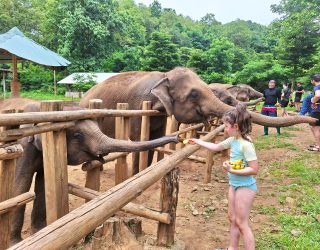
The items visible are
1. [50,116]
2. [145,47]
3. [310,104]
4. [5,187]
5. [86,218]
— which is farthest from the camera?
[145,47]

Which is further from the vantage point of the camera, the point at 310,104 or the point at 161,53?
the point at 161,53

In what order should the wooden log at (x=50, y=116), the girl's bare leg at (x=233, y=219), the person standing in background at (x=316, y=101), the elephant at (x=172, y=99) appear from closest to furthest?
the wooden log at (x=50, y=116) → the girl's bare leg at (x=233, y=219) → the elephant at (x=172, y=99) → the person standing in background at (x=316, y=101)

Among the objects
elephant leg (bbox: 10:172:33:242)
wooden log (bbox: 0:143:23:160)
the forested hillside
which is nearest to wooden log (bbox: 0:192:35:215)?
wooden log (bbox: 0:143:23:160)

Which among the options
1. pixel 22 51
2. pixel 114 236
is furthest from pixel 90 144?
pixel 22 51

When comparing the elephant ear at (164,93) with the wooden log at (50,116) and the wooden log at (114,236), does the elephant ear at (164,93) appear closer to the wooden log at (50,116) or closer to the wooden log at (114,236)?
the wooden log at (50,116)

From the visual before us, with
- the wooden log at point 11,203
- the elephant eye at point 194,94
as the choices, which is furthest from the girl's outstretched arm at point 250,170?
the elephant eye at point 194,94

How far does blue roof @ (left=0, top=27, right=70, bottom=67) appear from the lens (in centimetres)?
1046

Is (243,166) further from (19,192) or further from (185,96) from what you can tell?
(185,96)

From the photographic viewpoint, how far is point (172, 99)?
5285 mm

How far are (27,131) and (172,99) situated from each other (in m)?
3.09

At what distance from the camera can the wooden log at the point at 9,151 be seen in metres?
2.26

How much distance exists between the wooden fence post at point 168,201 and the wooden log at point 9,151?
53.6 inches

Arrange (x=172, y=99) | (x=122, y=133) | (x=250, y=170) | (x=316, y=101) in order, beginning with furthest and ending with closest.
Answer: (x=316, y=101) → (x=172, y=99) → (x=122, y=133) → (x=250, y=170)

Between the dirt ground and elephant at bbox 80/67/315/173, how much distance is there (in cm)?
96
